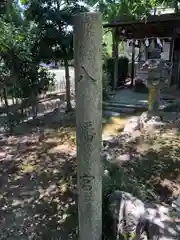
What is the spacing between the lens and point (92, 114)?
6.57 ft

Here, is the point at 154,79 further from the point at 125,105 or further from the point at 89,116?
the point at 89,116

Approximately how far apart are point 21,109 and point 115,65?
211 inches

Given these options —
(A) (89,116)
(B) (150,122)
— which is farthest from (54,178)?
(B) (150,122)

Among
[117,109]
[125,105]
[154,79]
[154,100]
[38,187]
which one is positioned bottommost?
[38,187]

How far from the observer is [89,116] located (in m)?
2.00

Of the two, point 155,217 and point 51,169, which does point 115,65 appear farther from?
point 155,217

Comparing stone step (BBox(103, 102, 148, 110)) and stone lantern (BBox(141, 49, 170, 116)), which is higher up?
stone lantern (BBox(141, 49, 170, 116))

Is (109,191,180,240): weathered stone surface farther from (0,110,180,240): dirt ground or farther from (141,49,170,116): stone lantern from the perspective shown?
(141,49,170,116): stone lantern

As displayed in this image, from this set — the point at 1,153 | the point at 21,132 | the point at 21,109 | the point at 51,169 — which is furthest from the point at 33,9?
the point at 51,169

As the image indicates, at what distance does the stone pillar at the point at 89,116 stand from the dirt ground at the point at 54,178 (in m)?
0.86

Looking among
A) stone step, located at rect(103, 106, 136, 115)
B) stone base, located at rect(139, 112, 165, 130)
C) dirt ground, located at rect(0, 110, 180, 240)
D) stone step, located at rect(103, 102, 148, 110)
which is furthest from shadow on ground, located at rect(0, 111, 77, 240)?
stone step, located at rect(103, 102, 148, 110)

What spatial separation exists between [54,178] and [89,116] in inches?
100

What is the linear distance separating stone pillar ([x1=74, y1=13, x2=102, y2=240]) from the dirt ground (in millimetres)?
855

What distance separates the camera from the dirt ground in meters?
3.22
